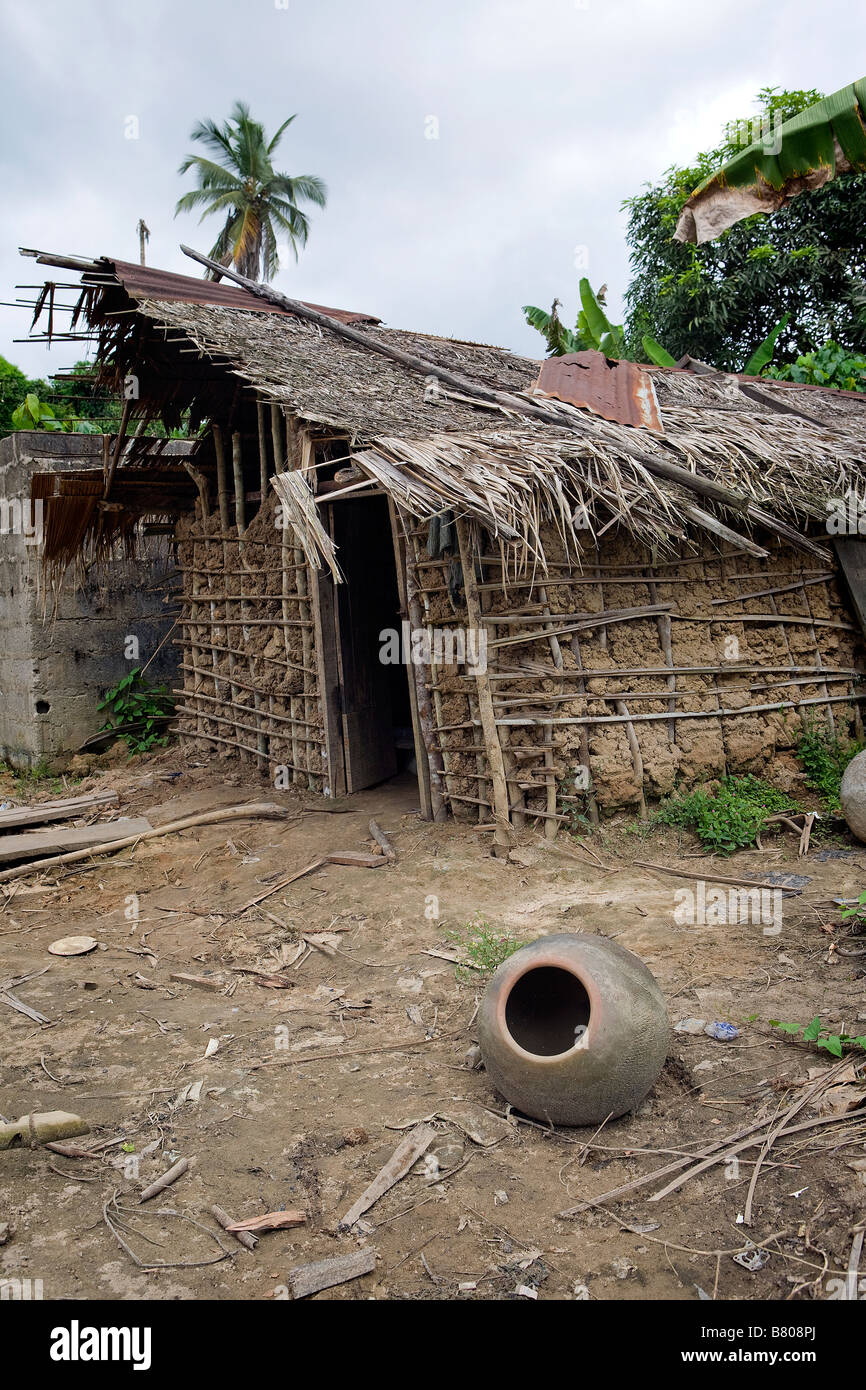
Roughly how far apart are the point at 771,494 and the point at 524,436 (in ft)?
6.66

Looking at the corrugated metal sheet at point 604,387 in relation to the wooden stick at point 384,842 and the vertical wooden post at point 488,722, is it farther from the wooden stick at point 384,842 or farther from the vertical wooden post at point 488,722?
the wooden stick at point 384,842

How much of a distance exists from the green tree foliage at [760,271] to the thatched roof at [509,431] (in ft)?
22.9

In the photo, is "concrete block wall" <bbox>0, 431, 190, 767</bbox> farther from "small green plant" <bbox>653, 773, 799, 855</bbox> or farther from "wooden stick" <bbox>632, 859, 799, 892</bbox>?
"wooden stick" <bbox>632, 859, 799, 892</bbox>

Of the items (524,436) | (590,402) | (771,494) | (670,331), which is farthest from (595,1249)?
(670,331)

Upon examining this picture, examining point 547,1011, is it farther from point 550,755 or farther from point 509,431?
point 509,431

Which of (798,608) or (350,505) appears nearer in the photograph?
(798,608)

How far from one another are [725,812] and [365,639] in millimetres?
3509

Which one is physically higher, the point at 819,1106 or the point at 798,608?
the point at 798,608

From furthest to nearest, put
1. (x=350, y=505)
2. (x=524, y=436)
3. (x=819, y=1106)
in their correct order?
(x=350, y=505) → (x=524, y=436) → (x=819, y=1106)

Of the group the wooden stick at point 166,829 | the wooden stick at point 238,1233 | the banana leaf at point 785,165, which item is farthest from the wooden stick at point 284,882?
the banana leaf at point 785,165

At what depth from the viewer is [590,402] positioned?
765 cm

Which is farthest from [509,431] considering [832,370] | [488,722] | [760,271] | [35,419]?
[760,271]

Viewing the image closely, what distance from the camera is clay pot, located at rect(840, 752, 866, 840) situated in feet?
20.1

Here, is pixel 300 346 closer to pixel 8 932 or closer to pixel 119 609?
pixel 119 609
